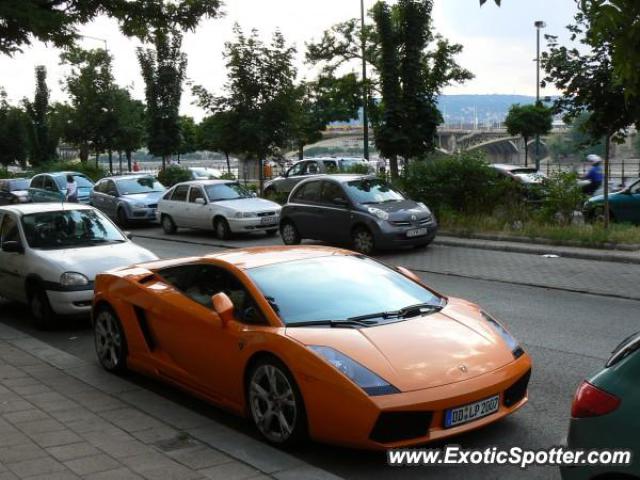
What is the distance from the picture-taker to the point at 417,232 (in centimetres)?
1609

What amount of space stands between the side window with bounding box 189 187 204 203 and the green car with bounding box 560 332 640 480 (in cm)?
1856

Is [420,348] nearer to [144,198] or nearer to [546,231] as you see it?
[546,231]

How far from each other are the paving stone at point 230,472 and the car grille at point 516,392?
1.76m

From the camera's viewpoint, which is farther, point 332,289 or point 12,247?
point 12,247

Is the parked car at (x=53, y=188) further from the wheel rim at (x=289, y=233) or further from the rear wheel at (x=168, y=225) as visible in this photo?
the wheel rim at (x=289, y=233)

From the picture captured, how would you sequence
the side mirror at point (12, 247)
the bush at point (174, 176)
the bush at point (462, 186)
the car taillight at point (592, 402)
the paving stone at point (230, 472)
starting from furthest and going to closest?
1. the bush at point (174, 176)
2. the bush at point (462, 186)
3. the side mirror at point (12, 247)
4. the paving stone at point (230, 472)
5. the car taillight at point (592, 402)

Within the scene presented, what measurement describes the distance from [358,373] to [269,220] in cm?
1563

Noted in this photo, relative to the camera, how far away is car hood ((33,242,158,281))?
969 centimetres

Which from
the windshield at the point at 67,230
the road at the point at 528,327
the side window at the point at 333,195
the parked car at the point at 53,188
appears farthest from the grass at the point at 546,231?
the parked car at the point at 53,188

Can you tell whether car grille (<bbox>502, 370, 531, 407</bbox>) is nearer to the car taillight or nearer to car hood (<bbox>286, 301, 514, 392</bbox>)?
car hood (<bbox>286, 301, 514, 392</bbox>)

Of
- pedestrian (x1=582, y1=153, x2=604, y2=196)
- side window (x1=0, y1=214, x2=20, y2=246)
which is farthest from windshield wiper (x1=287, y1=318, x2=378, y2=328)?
pedestrian (x1=582, y1=153, x2=604, y2=196)

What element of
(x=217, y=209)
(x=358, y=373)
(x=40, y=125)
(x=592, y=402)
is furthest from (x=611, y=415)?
(x=40, y=125)

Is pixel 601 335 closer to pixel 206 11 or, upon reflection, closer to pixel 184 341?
pixel 184 341

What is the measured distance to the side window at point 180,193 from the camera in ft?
73.1
